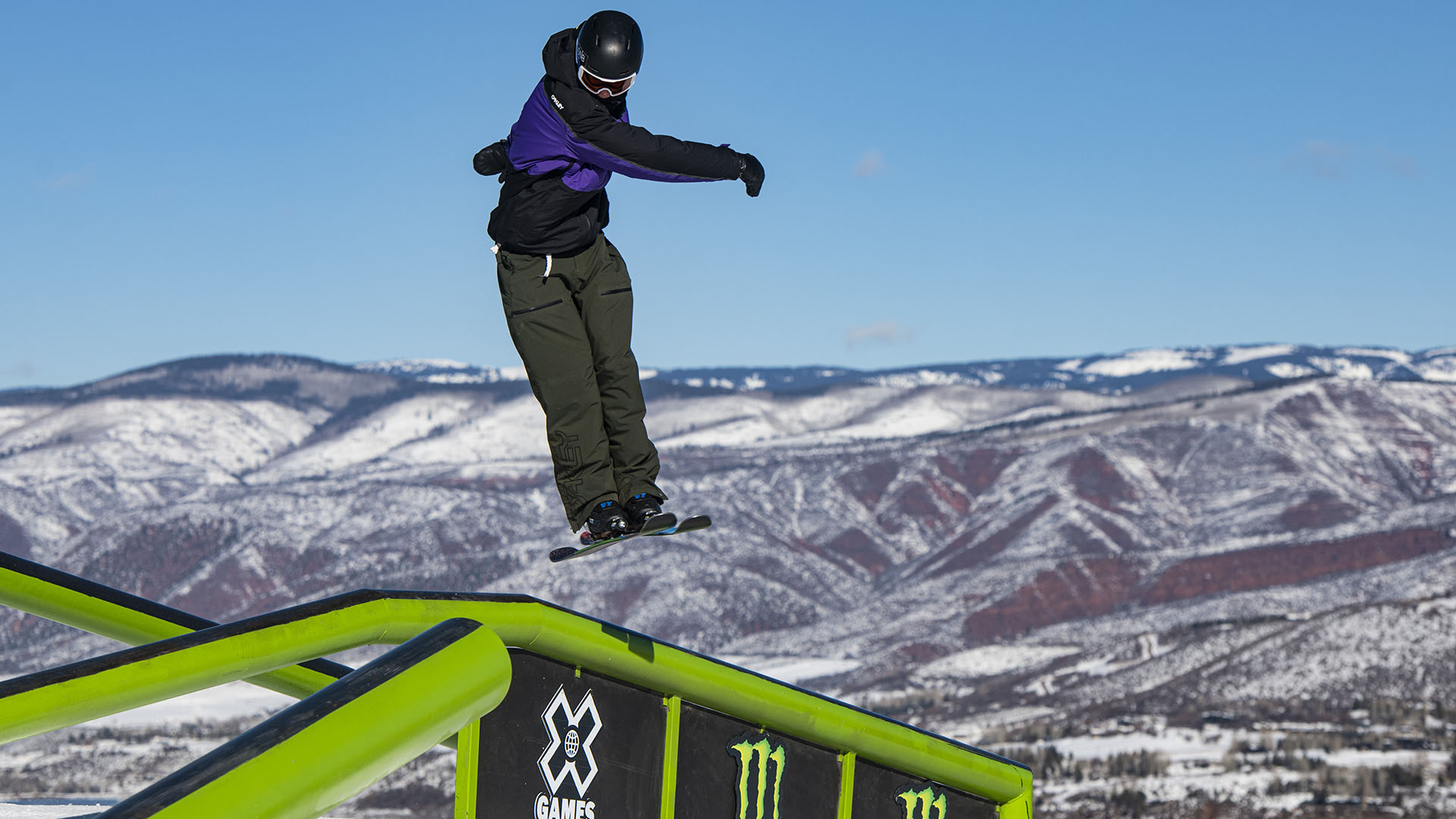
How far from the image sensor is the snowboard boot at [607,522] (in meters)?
6.25

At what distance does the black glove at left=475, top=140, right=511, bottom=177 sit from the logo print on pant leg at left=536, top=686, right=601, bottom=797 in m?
2.35

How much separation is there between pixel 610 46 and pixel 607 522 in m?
2.19

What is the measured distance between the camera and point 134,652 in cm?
354

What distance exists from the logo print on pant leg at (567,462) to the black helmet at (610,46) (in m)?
1.73

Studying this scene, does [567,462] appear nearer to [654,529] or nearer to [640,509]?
[640,509]

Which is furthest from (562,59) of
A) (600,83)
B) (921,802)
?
(921,802)

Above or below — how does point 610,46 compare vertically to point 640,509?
above

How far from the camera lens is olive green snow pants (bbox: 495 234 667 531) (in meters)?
5.97

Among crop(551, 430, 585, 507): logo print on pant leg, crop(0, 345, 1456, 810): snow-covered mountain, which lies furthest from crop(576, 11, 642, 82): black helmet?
crop(0, 345, 1456, 810): snow-covered mountain

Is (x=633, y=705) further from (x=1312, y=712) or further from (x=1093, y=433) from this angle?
(x=1093, y=433)

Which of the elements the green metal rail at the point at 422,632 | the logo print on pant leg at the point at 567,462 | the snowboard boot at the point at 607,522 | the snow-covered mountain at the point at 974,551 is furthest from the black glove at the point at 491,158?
the snow-covered mountain at the point at 974,551

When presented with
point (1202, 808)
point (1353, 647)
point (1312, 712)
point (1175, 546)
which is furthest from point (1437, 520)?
point (1202, 808)

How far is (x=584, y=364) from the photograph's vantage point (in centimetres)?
611

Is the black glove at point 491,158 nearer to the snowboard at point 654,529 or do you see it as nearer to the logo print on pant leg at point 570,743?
the snowboard at point 654,529
